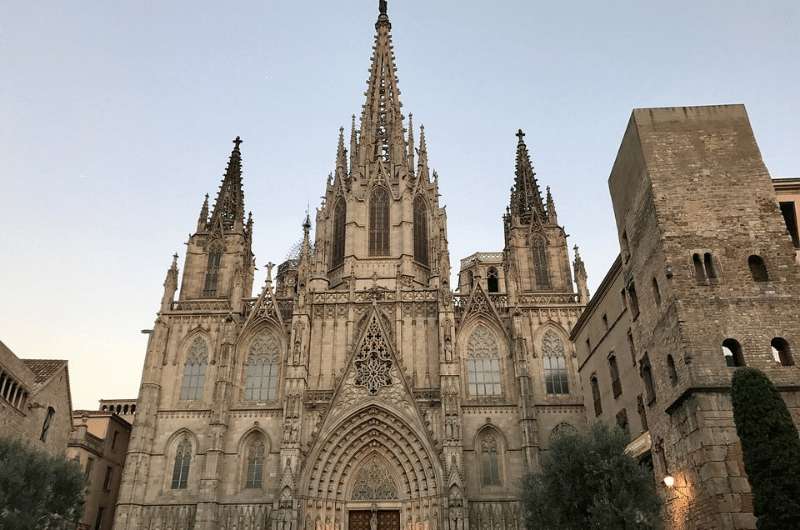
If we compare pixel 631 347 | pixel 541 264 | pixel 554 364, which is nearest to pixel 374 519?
pixel 554 364

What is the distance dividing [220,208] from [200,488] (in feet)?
62.9

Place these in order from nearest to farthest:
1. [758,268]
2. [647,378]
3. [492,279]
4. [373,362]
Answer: [758,268], [647,378], [373,362], [492,279]

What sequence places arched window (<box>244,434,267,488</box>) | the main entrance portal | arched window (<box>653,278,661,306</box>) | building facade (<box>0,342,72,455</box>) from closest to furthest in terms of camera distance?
1. arched window (<box>653,278,661,306</box>)
2. building facade (<box>0,342,72,455</box>)
3. the main entrance portal
4. arched window (<box>244,434,267,488</box>)

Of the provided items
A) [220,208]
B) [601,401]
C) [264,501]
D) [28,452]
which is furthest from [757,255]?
[220,208]

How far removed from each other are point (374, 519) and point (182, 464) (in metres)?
11.1

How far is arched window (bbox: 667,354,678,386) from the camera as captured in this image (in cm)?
1875

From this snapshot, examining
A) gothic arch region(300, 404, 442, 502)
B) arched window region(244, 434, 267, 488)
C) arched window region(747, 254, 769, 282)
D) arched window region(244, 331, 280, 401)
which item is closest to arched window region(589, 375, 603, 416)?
gothic arch region(300, 404, 442, 502)

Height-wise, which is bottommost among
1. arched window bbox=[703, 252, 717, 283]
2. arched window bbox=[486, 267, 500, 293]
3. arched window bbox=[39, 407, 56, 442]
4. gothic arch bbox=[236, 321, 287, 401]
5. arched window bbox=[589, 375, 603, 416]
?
arched window bbox=[39, 407, 56, 442]

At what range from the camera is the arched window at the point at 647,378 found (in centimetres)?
2106

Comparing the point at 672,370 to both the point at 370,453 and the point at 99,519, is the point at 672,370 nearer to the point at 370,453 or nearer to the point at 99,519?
the point at 370,453

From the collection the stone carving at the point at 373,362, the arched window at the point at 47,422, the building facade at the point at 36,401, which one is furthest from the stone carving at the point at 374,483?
the arched window at the point at 47,422

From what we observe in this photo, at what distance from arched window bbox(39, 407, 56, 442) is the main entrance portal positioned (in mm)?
15022

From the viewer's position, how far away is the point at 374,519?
31500 mm

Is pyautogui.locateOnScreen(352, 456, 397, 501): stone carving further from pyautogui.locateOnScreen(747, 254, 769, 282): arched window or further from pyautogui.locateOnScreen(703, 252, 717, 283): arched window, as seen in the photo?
pyautogui.locateOnScreen(747, 254, 769, 282): arched window
